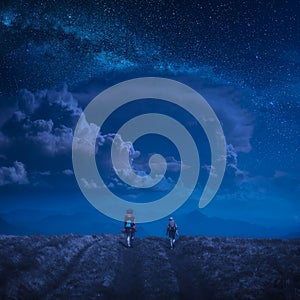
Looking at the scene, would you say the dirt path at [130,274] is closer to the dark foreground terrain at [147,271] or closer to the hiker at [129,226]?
the dark foreground terrain at [147,271]

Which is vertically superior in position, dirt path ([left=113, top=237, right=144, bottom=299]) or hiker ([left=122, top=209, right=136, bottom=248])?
hiker ([left=122, top=209, right=136, bottom=248])

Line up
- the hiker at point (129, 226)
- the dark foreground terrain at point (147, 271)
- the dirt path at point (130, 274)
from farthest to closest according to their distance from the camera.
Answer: the hiker at point (129, 226)
the dirt path at point (130, 274)
the dark foreground terrain at point (147, 271)

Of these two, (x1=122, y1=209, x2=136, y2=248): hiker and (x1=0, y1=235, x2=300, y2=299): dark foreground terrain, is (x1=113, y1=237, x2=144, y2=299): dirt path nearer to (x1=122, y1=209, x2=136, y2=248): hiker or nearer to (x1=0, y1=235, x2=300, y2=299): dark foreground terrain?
(x1=0, y1=235, x2=300, y2=299): dark foreground terrain

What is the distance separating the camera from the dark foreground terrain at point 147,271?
47.4ft

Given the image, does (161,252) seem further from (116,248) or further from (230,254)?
(230,254)

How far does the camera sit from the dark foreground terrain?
47.4 ft

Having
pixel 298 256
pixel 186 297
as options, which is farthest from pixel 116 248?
pixel 298 256

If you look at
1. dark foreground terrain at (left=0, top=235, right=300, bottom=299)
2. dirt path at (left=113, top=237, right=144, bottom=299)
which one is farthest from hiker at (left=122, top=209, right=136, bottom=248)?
dark foreground terrain at (left=0, top=235, right=300, bottom=299)

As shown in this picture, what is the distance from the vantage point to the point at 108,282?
648 inches

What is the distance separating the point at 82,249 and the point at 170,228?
355 inches

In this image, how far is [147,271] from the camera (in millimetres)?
18750

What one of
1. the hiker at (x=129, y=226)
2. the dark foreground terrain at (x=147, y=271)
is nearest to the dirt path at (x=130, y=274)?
the dark foreground terrain at (x=147, y=271)

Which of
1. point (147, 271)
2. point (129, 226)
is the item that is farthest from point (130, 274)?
point (129, 226)

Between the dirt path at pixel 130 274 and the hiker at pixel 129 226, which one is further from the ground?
the hiker at pixel 129 226
